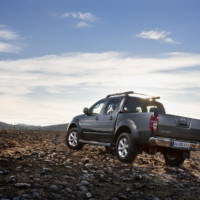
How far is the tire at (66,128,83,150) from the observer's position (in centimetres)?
1497

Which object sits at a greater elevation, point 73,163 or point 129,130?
point 129,130

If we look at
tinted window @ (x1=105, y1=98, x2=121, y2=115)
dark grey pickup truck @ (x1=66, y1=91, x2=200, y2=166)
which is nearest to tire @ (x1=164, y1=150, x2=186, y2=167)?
dark grey pickup truck @ (x1=66, y1=91, x2=200, y2=166)

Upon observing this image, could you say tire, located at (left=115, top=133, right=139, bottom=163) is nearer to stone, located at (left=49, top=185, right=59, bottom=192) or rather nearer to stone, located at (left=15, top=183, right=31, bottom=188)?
stone, located at (left=49, top=185, right=59, bottom=192)

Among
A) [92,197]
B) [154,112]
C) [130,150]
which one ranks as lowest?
[92,197]

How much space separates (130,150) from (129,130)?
73cm

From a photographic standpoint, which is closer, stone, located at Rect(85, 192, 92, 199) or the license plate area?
stone, located at Rect(85, 192, 92, 199)

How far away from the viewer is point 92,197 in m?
7.95

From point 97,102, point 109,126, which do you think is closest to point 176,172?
point 109,126

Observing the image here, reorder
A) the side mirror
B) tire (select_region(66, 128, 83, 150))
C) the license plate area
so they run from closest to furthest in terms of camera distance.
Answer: the license plate area → the side mirror → tire (select_region(66, 128, 83, 150))

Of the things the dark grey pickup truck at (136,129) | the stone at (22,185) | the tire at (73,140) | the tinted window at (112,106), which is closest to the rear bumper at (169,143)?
the dark grey pickup truck at (136,129)

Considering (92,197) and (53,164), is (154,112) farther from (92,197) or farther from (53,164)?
(92,197)

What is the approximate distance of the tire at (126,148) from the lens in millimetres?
11898

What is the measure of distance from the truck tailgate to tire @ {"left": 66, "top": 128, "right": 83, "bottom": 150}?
4.23 meters

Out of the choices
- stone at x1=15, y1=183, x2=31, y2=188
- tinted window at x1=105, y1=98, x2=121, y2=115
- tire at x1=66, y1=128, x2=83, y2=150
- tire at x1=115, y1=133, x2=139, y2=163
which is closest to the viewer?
stone at x1=15, y1=183, x2=31, y2=188
